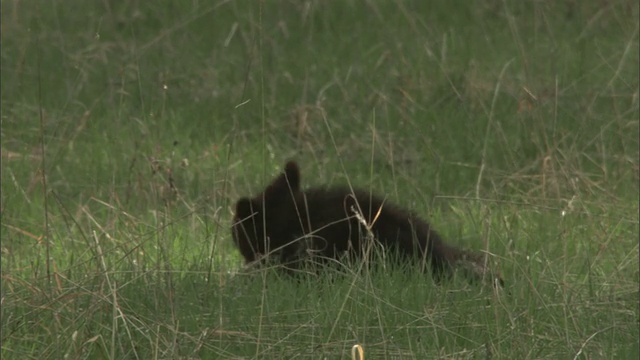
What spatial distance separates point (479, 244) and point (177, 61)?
148 inches

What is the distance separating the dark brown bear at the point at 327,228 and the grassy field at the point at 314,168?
0.51ft

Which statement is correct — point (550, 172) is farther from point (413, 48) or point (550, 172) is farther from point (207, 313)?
point (413, 48)

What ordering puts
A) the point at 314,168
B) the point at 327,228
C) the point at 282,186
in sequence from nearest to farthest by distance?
1. the point at 327,228
2. the point at 282,186
3. the point at 314,168

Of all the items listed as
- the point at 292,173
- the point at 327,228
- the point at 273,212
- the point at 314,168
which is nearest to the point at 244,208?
the point at 273,212

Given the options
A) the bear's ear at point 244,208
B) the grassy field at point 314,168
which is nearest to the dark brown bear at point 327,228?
the bear's ear at point 244,208

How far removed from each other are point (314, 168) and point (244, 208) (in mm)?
1896

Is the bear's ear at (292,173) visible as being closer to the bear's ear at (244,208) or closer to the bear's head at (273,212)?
the bear's head at (273,212)

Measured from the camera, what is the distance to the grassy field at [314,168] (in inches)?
174

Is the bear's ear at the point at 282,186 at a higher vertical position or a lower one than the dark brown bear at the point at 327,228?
higher

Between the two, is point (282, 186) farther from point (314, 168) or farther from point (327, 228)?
point (314, 168)

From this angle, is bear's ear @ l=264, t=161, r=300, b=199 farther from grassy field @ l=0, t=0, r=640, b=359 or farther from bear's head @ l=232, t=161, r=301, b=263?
grassy field @ l=0, t=0, r=640, b=359

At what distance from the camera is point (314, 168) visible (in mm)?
7336

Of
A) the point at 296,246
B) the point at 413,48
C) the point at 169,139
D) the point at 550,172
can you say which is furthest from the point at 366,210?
the point at 413,48

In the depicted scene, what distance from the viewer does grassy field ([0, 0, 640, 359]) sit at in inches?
174
